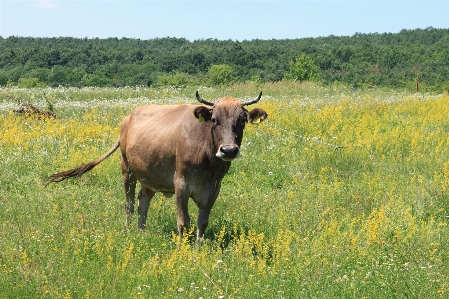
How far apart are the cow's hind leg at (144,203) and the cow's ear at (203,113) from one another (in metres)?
1.74

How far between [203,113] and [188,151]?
18.8 inches

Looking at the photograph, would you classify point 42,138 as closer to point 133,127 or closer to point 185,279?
point 133,127

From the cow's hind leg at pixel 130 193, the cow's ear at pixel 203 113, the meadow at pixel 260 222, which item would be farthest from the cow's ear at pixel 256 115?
the cow's hind leg at pixel 130 193

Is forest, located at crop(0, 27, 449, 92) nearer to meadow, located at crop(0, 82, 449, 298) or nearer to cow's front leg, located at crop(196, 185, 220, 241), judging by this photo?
meadow, located at crop(0, 82, 449, 298)

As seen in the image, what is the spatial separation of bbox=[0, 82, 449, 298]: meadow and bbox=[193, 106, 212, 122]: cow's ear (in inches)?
50.7

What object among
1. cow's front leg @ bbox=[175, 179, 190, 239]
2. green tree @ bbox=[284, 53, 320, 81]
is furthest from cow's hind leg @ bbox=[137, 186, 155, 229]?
green tree @ bbox=[284, 53, 320, 81]

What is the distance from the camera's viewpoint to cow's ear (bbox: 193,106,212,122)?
707 cm

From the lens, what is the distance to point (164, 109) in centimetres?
855

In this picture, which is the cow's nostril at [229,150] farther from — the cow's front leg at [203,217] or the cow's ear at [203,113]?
the cow's front leg at [203,217]

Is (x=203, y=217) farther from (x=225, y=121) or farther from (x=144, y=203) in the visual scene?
(x=144, y=203)

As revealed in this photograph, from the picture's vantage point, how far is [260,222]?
7.86 m

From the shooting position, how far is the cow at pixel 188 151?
6.96 metres

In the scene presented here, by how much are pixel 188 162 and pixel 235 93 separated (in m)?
19.3

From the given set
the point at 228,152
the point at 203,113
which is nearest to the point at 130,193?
the point at 203,113
